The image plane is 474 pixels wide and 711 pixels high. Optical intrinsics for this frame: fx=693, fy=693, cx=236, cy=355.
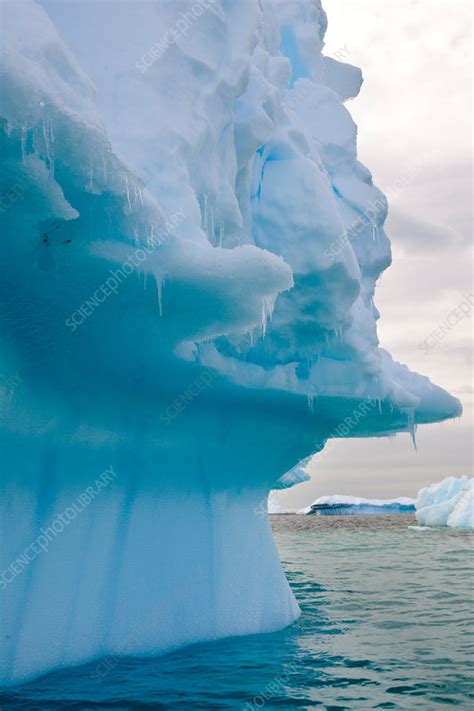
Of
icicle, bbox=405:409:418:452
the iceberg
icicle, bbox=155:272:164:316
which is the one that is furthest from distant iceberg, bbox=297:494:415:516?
icicle, bbox=155:272:164:316

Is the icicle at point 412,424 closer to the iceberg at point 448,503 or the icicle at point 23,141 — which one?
the icicle at point 23,141

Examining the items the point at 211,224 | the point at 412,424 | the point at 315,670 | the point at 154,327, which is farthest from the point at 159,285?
the point at 412,424

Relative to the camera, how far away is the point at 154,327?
6207mm

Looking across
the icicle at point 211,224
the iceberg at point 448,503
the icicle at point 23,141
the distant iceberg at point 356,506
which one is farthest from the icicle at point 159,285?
the distant iceberg at point 356,506

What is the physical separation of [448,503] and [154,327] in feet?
116

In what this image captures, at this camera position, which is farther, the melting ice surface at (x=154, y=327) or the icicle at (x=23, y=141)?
the melting ice surface at (x=154, y=327)

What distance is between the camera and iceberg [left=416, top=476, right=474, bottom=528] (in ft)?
120

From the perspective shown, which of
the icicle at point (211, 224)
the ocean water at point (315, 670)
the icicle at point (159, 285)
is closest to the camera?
the icicle at point (159, 285)

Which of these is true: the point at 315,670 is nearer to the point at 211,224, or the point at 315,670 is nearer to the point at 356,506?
the point at 211,224

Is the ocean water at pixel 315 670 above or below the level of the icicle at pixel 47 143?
below

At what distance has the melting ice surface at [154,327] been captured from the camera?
196 inches

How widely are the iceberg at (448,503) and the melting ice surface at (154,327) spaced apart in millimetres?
29562

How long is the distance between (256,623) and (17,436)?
384 centimetres

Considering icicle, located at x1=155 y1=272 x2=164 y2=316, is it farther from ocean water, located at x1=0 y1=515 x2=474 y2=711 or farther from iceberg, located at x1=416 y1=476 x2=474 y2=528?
iceberg, located at x1=416 y1=476 x2=474 y2=528
